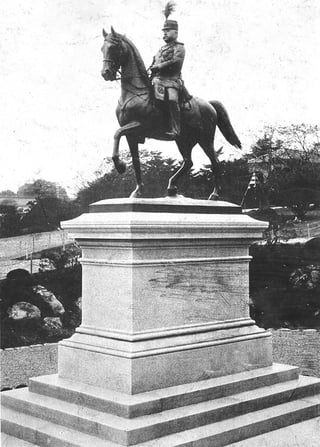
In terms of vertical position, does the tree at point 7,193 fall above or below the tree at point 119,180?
below

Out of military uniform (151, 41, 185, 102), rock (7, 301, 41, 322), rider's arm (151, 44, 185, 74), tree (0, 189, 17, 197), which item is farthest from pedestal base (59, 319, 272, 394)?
tree (0, 189, 17, 197)

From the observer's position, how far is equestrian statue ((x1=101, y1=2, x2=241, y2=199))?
6867 mm

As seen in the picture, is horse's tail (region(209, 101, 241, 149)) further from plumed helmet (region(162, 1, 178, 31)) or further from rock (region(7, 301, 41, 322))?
rock (region(7, 301, 41, 322))

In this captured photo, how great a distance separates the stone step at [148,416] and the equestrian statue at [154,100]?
2.25m

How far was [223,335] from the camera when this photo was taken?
7.01m

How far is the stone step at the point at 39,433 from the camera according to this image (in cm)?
567

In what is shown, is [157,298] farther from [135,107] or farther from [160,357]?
[135,107]

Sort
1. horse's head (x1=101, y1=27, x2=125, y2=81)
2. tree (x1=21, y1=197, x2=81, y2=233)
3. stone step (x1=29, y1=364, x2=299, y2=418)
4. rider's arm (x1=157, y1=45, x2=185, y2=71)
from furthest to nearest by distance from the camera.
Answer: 1. tree (x1=21, y1=197, x2=81, y2=233)
2. rider's arm (x1=157, y1=45, x2=185, y2=71)
3. horse's head (x1=101, y1=27, x2=125, y2=81)
4. stone step (x1=29, y1=364, x2=299, y2=418)

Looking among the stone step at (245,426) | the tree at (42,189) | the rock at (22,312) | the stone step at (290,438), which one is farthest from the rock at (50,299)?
the stone step at (290,438)

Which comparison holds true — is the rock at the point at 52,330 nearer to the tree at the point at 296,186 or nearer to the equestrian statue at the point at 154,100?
the tree at the point at 296,186

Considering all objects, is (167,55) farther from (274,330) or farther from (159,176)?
(274,330)

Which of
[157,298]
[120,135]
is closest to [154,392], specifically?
[157,298]

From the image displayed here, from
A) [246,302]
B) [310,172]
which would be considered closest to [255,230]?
[246,302]

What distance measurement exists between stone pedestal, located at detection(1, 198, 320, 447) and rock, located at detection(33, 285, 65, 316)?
17.2 ft
